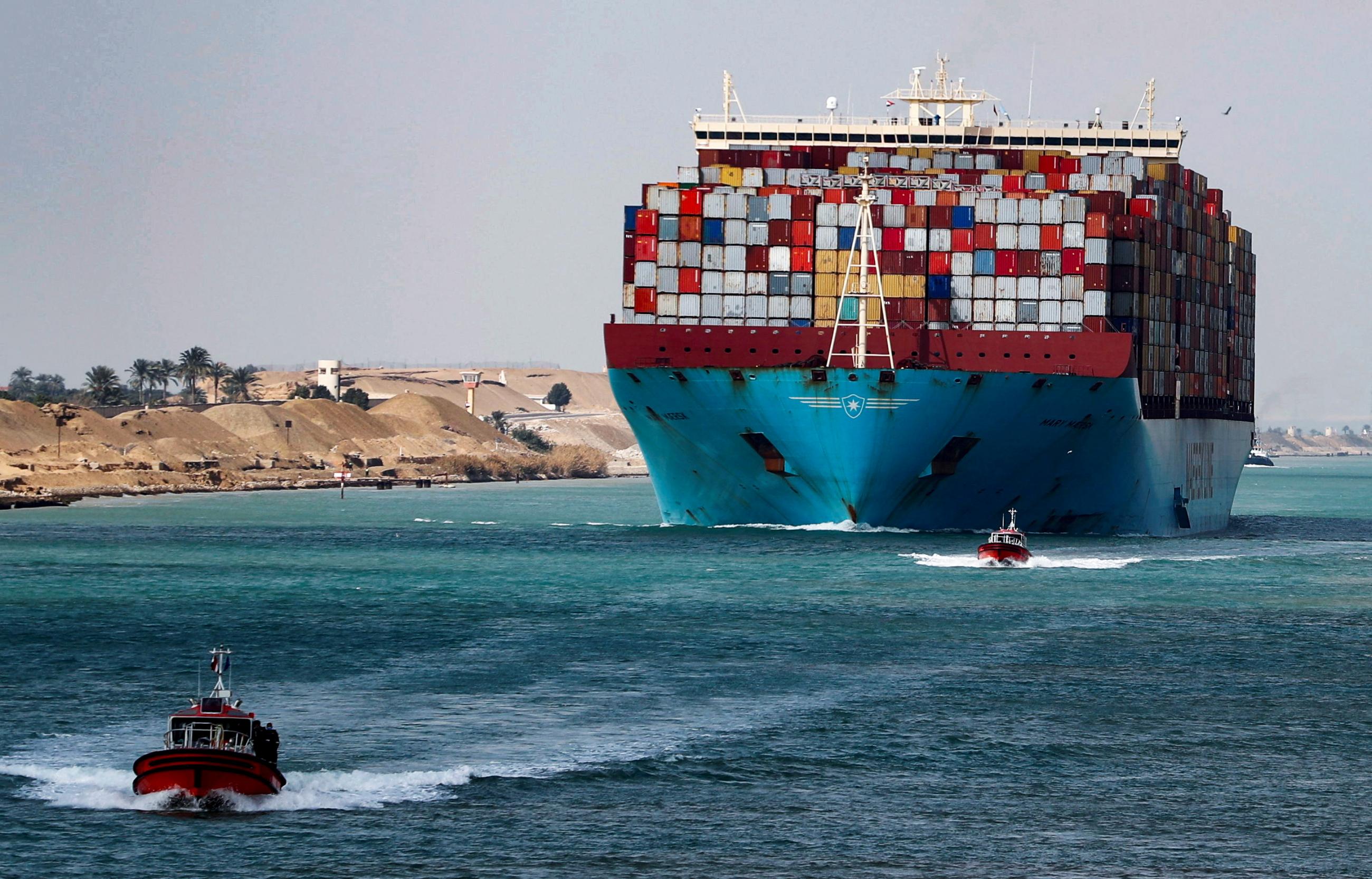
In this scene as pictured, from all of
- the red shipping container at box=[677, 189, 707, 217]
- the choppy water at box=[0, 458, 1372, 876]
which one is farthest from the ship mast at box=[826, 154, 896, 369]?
the choppy water at box=[0, 458, 1372, 876]

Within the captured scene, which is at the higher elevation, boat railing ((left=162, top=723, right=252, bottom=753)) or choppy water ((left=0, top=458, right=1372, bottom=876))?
boat railing ((left=162, top=723, right=252, bottom=753))

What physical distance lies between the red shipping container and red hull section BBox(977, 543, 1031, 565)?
23041mm

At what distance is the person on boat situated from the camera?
3681 cm

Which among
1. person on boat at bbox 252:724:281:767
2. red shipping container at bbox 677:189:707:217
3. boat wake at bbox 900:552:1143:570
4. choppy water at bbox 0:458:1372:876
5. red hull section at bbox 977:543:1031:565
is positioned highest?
red shipping container at bbox 677:189:707:217

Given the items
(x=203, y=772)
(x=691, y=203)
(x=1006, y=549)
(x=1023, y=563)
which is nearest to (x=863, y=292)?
(x=691, y=203)

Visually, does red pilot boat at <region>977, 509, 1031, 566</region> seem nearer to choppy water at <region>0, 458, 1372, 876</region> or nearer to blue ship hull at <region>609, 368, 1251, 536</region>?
choppy water at <region>0, 458, 1372, 876</region>

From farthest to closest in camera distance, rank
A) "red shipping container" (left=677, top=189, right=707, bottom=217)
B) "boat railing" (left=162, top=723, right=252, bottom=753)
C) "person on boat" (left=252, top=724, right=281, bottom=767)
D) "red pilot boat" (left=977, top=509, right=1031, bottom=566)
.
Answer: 1. "red shipping container" (left=677, top=189, right=707, bottom=217)
2. "red pilot boat" (left=977, top=509, right=1031, bottom=566)
3. "person on boat" (left=252, top=724, right=281, bottom=767)
4. "boat railing" (left=162, top=723, right=252, bottom=753)

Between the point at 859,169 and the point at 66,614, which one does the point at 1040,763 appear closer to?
the point at 66,614

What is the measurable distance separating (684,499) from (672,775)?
62768mm

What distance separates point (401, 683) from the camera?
5347 centimetres

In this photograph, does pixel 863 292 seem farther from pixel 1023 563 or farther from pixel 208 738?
pixel 208 738

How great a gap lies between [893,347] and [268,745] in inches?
2357

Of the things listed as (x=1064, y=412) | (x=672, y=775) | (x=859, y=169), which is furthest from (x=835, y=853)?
(x=859, y=169)

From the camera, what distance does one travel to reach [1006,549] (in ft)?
282
